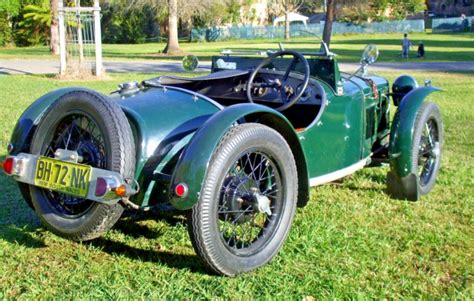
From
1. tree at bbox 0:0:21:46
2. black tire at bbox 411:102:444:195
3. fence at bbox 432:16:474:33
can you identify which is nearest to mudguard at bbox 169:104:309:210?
black tire at bbox 411:102:444:195

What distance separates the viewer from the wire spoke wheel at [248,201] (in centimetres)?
329

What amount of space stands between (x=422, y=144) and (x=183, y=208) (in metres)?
3.00

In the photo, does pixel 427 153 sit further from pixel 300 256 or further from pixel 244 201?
pixel 244 201

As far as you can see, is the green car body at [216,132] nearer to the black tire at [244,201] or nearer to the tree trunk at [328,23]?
the black tire at [244,201]

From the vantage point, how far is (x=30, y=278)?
3.27m

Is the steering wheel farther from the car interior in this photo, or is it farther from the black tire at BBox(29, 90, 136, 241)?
the black tire at BBox(29, 90, 136, 241)

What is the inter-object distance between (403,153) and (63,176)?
279cm

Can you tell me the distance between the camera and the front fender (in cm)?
364

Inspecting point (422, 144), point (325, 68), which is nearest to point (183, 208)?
point (325, 68)

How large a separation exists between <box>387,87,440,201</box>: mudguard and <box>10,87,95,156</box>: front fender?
8.65 feet

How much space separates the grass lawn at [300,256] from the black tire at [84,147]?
0.33 meters

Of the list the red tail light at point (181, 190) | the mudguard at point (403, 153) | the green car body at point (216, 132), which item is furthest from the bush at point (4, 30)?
the red tail light at point (181, 190)

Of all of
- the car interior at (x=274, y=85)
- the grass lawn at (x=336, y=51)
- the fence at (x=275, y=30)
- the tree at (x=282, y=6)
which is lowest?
the car interior at (x=274, y=85)

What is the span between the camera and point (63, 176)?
316cm
